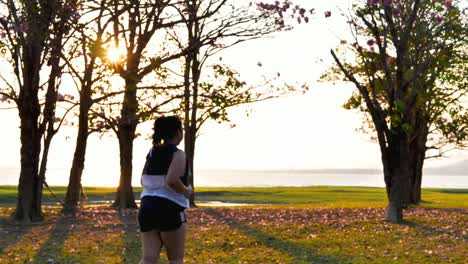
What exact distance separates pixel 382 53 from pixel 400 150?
3564 mm

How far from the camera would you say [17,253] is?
1909 centimetres

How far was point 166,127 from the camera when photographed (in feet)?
31.2

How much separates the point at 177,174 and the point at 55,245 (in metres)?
12.3

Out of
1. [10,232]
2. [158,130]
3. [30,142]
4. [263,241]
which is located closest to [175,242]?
[158,130]

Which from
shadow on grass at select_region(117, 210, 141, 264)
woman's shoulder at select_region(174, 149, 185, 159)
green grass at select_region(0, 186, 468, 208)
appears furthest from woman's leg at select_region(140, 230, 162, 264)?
green grass at select_region(0, 186, 468, 208)

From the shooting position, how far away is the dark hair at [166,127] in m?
9.50

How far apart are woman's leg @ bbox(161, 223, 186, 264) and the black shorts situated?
74 mm

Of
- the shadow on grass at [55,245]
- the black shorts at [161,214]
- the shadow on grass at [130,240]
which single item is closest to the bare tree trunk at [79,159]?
the shadow on grass at [130,240]

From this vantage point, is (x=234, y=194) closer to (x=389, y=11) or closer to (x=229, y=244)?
(x=389, y=11)

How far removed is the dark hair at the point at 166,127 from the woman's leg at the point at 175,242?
1.15 metres

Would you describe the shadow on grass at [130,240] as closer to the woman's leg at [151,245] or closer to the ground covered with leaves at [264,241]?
the ground covered with leaves at [264,241]

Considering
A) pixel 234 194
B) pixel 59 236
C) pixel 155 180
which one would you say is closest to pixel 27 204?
pixel 59 236

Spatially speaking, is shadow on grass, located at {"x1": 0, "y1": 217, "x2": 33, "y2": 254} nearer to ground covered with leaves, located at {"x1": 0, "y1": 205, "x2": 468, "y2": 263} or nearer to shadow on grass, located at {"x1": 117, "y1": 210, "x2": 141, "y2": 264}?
ground covered with leaves, located at {"x1": 0, "y1": 205, "x2": 468, "y2": 263}

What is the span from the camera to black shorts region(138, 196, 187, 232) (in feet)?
30.4
